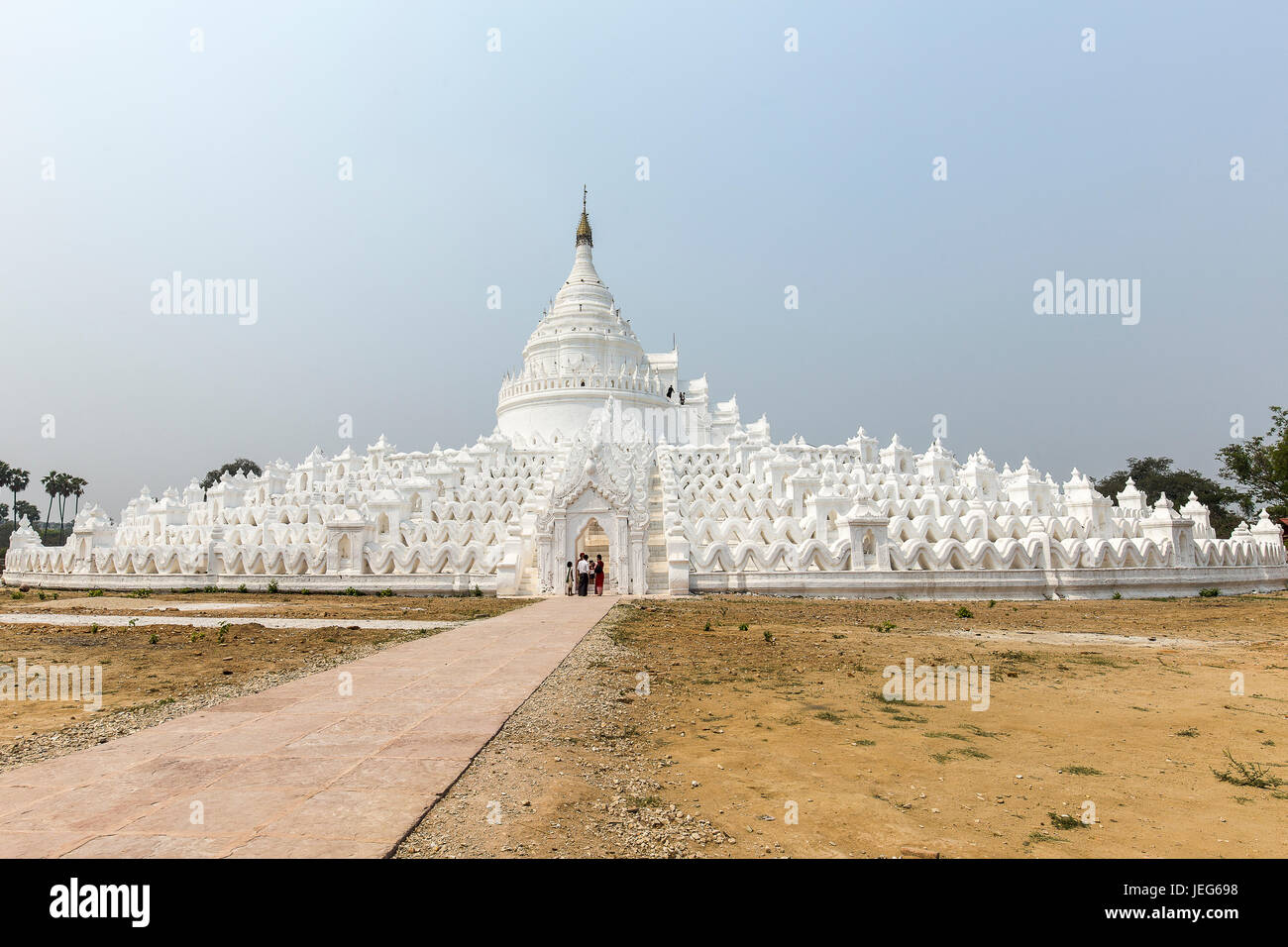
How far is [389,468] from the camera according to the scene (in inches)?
Answer: 1566

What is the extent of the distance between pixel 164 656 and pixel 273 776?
8.52 meters

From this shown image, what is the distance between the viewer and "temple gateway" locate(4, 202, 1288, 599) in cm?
2564

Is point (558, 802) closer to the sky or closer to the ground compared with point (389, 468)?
closer to the ground

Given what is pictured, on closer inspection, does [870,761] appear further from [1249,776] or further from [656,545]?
[656,545]

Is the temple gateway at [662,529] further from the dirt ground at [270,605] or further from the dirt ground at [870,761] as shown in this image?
the dirt ground at [870,761]

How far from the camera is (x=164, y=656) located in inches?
→ 470

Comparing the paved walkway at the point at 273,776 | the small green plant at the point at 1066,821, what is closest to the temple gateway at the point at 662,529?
the paved walkway at the point at 273,776

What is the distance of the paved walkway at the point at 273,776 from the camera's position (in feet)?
13.1

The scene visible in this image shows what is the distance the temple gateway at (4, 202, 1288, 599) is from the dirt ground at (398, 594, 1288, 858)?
1328cm

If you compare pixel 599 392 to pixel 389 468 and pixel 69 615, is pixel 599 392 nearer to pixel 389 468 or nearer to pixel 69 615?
pixel 389 468

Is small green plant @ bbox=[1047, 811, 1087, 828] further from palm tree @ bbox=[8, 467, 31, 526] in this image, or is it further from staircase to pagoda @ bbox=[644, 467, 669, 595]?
palm tree @ bbox=[8, 467, 31, 526]

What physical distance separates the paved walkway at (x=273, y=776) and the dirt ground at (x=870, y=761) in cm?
30
